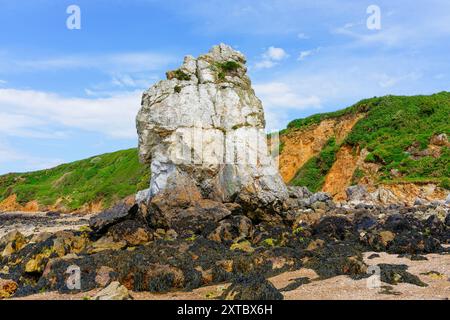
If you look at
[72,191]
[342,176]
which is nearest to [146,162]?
[342,176]

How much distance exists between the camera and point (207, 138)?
1196 inches

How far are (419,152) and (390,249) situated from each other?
3605 centimetres

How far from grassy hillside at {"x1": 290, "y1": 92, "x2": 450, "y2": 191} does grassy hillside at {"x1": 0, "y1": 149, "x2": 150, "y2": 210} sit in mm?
28848

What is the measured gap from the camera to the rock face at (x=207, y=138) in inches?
1137

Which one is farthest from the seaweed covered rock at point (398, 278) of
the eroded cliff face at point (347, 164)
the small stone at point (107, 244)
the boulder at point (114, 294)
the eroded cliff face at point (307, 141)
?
the eroded cliff face at point (307, 141)

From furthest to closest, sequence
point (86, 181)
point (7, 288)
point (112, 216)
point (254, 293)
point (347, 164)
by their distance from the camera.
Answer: point (86, 181) < point (347, 164) < point (112, 216) < point (7, 288) < point (254, 293)

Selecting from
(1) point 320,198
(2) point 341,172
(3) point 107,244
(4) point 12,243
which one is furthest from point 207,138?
(2) point 341,172

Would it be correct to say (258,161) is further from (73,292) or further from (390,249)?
(73,292)

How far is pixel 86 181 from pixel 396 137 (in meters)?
73.4

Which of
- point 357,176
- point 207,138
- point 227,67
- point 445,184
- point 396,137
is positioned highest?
point 227,67

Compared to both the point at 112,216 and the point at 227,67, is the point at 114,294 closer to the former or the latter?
the point at 112,216

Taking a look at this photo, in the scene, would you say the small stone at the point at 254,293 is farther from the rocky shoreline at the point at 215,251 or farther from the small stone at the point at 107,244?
the small stone at the point at 107,244

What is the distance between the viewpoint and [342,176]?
5709 cm

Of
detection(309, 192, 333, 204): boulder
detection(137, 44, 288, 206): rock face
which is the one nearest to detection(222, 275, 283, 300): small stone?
detection(137, 44, 288, 206): rock face
